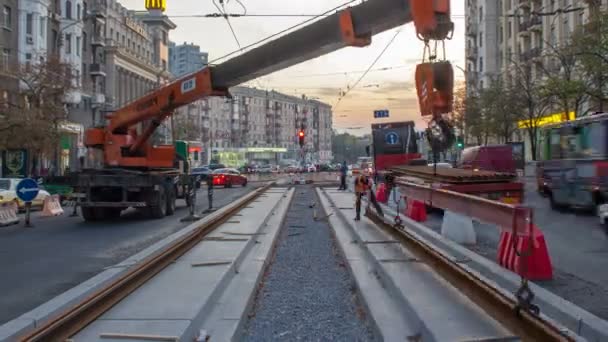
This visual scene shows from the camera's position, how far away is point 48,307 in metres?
7.48

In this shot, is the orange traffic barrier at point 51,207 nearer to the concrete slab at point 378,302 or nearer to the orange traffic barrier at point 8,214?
the orange traffic barrier at point 8,214

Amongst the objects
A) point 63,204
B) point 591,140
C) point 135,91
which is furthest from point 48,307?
point 135,91

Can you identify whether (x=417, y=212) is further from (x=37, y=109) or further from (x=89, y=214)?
(x=37, y=109)

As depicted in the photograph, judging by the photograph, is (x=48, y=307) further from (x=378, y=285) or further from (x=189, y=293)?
(x=378, y=285)

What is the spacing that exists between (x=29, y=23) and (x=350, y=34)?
139 feet

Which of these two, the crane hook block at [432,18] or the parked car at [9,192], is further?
the parked car at [9,192]

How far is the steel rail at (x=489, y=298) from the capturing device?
5.93 meters

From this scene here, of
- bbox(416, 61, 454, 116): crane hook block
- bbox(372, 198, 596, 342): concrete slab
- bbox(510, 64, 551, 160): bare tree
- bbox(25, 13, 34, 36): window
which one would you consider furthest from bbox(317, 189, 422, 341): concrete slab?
bbox(25, 13, 34, 36): window

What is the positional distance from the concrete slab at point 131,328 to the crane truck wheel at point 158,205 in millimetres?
13036

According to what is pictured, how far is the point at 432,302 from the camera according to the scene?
26.7 ft

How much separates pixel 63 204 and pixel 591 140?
71.6 feet

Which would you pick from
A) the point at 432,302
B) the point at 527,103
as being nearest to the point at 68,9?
the point at 527,103

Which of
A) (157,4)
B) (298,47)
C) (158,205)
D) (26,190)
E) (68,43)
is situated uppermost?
(68,43)

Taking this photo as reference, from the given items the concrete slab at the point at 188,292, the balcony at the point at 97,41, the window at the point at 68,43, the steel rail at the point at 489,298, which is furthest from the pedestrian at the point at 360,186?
the balcony at the point at 97,41
